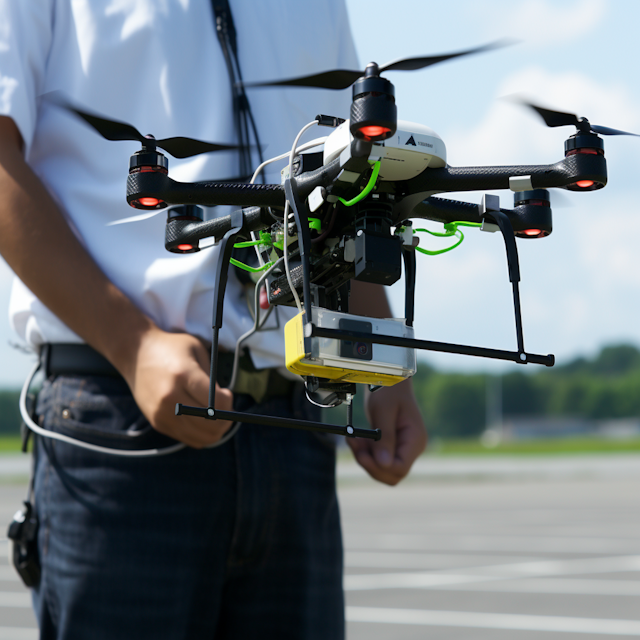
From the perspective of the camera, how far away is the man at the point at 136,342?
126cm

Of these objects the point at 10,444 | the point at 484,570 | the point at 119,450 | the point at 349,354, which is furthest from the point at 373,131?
the point at 10,444

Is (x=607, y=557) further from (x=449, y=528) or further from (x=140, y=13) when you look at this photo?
(x=140, y=13)

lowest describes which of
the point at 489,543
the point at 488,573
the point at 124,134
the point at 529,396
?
the point at 488,573

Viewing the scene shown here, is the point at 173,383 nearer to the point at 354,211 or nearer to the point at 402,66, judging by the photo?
the point at 354,211

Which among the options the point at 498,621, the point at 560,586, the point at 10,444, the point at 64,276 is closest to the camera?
the point at 64,276

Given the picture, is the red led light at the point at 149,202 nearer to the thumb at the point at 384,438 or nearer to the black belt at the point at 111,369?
the black belt at the point at 111,369

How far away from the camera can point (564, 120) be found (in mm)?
745

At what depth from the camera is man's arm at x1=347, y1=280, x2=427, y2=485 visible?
57.2 inches

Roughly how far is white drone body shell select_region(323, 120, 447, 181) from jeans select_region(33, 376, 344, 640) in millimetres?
781

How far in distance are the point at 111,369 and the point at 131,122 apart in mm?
418

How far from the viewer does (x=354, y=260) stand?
688 mm

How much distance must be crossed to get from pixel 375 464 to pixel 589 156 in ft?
2.81

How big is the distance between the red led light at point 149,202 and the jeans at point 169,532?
0.66m

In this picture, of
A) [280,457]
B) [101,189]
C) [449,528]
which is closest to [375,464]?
[280,457]
